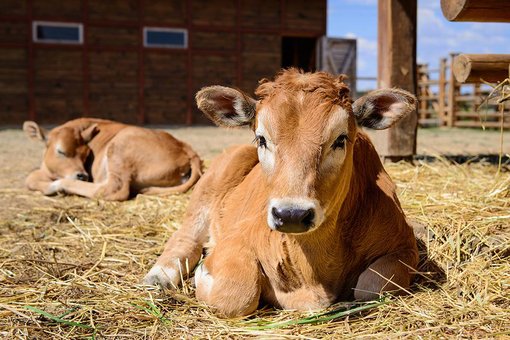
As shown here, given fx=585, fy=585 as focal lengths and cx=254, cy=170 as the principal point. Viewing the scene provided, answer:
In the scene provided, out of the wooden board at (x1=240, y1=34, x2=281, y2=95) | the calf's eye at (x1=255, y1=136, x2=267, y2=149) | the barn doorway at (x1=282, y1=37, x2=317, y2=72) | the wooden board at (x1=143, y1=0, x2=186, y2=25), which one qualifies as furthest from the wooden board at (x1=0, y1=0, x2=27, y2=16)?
the calf's eye at (x1=255, y1=136, x2=267, y2=149)

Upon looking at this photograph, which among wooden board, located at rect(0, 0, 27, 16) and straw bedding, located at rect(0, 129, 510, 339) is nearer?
straw bedding, located at rect(0, 129, 510, 339)

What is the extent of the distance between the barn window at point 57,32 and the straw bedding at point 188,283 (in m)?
15.6

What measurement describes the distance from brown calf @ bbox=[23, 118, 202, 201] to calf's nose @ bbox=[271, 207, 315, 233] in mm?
5005

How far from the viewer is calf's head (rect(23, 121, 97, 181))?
8.70 m

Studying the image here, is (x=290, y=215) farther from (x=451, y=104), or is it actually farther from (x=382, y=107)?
(x=451, y=104)

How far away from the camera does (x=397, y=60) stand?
8008 mm

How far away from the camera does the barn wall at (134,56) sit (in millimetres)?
20484

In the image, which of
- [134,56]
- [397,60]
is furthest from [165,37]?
[397,60]

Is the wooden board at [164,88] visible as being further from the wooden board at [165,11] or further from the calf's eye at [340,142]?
the calf's eye at [340,142]

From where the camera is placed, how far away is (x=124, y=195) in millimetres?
7793

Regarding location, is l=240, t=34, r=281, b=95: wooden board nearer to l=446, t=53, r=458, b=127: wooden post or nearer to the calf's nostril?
l=446, t=53, r=458, b=127: wooden post

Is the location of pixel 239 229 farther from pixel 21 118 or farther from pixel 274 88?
pixel 21 118

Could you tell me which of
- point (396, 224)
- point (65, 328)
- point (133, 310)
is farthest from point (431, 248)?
point (65, 328)

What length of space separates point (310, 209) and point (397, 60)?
557 cm
